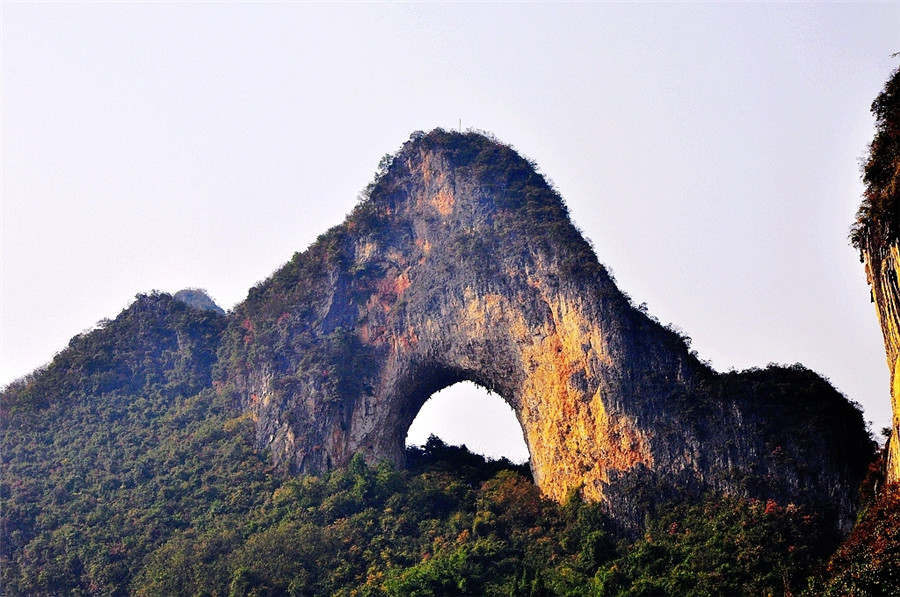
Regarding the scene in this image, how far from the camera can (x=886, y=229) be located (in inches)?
776

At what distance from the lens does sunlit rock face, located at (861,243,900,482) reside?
1972cm

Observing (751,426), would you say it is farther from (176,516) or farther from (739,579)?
(176,516)

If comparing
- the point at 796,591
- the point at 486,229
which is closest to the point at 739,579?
the point at 796,591

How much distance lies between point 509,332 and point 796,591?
1027cm

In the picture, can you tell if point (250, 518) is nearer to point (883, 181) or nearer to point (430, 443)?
point (430, 443)

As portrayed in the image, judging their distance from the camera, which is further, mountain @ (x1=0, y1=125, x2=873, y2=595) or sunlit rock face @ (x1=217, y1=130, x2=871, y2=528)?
sunlit rock face @ (x1=217, y1=130, x2=871, y2=528)

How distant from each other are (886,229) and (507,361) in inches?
526

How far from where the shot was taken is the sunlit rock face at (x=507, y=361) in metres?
28.0

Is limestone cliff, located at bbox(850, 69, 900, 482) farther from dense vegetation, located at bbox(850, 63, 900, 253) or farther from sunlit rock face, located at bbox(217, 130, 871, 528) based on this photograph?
sunlit rock face, located at bbox(217, 130, 871, 528)

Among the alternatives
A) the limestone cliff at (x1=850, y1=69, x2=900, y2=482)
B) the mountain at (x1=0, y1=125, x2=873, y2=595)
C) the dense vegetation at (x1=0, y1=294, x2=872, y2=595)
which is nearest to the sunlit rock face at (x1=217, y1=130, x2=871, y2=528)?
the mountain at (x1=0, y1=125, x2=873, y2=595)

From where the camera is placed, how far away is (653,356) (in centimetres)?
2955

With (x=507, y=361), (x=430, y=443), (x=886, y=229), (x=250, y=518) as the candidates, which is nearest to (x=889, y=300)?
(x=886, y=229)

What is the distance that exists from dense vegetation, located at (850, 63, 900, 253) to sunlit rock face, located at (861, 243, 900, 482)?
0.45 feet

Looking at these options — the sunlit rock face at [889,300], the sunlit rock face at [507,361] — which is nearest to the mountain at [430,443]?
the sunlit rock face at [507,361]
